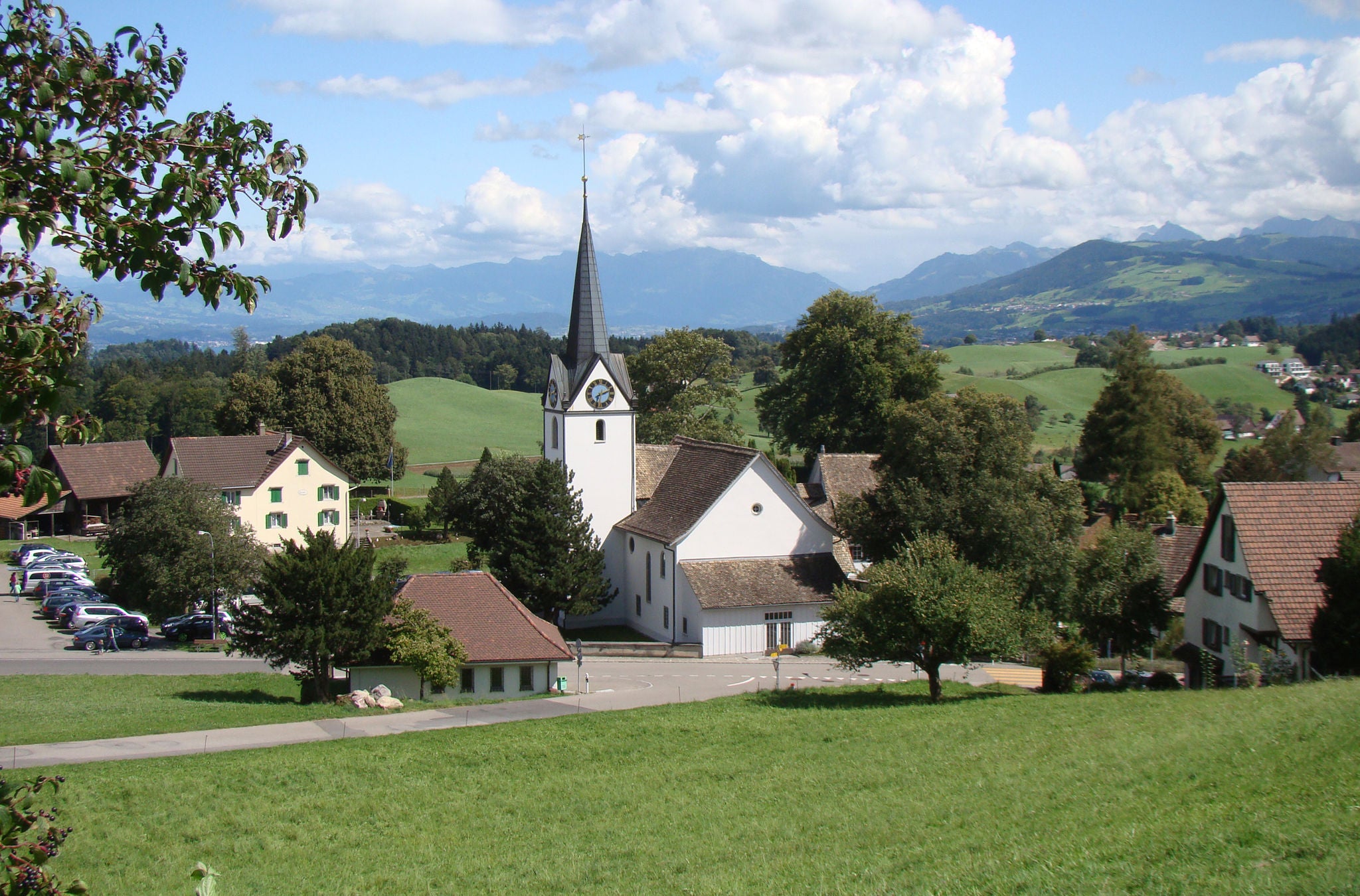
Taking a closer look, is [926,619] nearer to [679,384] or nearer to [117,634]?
[117,634]

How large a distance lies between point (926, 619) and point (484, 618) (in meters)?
15.2

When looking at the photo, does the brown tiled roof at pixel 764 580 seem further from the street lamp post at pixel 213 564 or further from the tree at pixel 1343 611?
the tree at pixel 1343 611

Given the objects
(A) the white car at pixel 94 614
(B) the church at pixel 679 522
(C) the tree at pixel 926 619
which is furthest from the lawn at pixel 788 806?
(A) the white car at pixel 94 614

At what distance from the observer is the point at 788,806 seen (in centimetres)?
1755

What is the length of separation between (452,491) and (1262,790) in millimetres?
61494

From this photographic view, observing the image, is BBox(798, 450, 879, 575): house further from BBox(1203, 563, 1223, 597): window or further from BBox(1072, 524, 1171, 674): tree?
BBox(1203, 563, 1223, 597): window

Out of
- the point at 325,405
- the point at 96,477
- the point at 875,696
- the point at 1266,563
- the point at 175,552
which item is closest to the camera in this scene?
the point at 875,696

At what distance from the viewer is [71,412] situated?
5477 mm

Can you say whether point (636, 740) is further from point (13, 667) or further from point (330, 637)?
point (13, 667)

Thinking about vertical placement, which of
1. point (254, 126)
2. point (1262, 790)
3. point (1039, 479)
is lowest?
point (1262, 790)

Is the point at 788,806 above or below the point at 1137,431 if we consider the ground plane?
below

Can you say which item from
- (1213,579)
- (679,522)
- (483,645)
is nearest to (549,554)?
(679,522)

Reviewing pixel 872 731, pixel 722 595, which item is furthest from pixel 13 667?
pixel 872 731

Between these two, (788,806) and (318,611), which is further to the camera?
(318,611)
